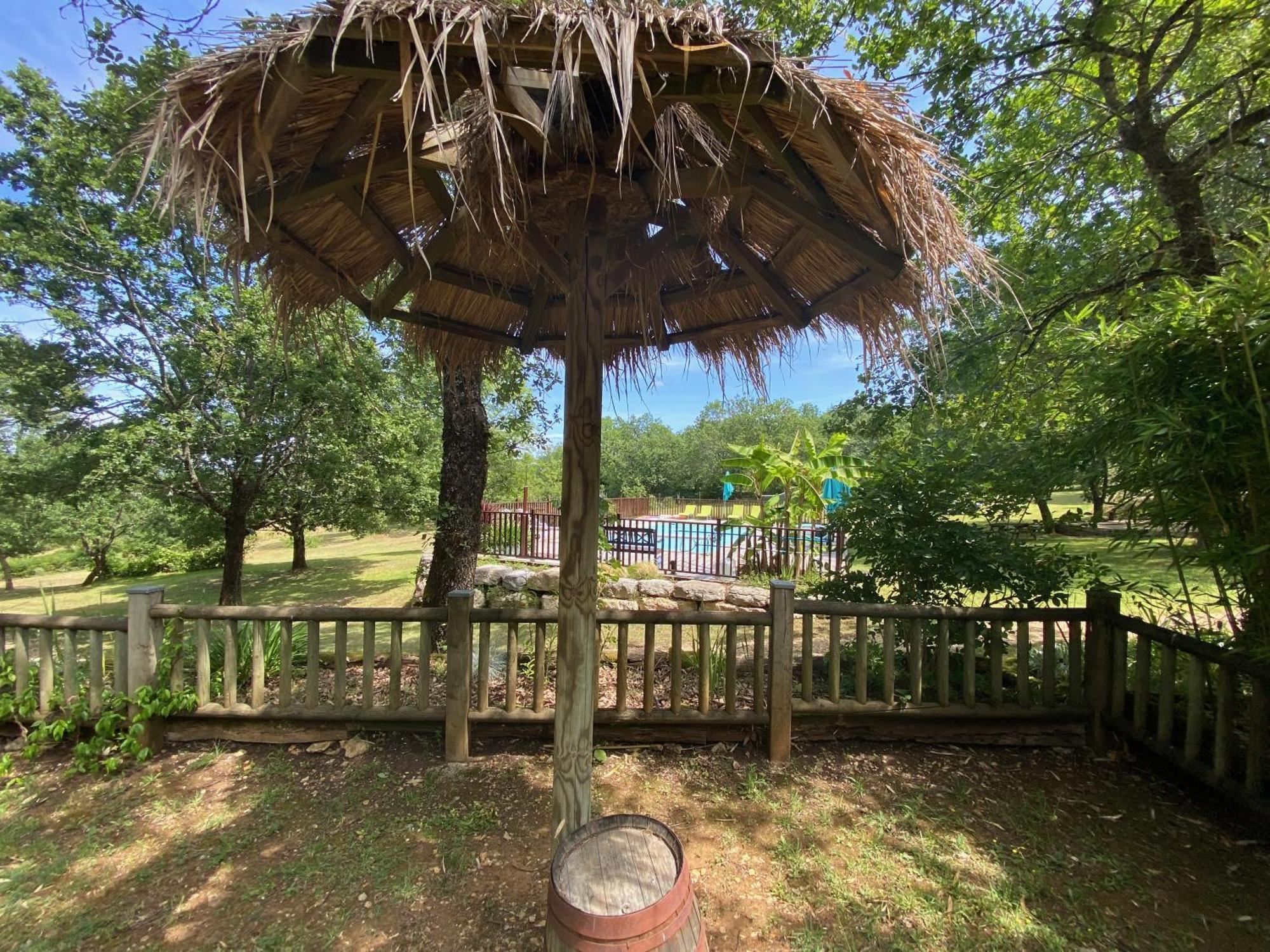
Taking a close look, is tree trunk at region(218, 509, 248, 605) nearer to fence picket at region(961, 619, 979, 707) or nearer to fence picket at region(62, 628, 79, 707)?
fence picket at region(62, 628, 79, 707)

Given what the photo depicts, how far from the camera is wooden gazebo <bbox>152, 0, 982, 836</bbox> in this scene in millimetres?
1179

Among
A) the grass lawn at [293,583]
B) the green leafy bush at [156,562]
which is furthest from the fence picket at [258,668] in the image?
the green leafy bush at [156,562]

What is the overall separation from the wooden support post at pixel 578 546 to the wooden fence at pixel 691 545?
5018mm

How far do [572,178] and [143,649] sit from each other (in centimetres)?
357

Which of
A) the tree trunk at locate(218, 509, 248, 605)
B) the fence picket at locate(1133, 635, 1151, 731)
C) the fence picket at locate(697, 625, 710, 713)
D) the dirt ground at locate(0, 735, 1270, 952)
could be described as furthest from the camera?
the tree trunk at locate(218, 509, 248, 605)

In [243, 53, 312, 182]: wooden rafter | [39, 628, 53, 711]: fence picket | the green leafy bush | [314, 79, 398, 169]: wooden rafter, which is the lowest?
the green leafy bush

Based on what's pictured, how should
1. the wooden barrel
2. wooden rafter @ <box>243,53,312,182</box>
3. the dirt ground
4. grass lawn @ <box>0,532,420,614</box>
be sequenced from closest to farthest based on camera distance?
wooden rafter @ <box>243,53,312,182</box>, the wooden barrel, the dirt ground, grass lawn @ <box>0,532,420,614</box>

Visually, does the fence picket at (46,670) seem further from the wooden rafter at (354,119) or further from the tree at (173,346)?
the wooden rafter at (354,119)

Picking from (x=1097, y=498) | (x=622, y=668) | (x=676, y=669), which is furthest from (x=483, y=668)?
(x=1097, y=498)

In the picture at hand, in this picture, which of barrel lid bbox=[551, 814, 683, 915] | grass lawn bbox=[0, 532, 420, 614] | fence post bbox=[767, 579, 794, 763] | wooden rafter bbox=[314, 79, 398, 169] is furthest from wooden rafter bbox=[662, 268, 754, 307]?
grass lawn bbox=[0, 532, 420, 614]

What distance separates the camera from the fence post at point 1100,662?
3035mm

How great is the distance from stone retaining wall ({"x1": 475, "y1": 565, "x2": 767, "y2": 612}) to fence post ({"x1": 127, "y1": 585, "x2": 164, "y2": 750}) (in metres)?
2.81

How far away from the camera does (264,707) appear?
3.08m

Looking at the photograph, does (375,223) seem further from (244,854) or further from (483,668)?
(244,854)
